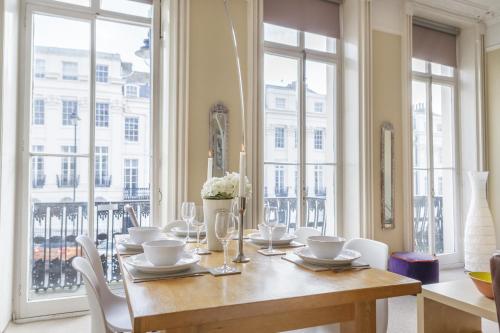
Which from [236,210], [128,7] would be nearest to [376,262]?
[236,210]

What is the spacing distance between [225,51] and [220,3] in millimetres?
413

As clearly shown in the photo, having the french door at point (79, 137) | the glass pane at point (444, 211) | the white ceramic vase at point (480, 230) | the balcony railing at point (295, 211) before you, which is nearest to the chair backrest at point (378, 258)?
the balcony railing at point (295, 211)

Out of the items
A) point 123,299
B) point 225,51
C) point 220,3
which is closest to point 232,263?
point 123,299

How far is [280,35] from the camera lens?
3.76 meters

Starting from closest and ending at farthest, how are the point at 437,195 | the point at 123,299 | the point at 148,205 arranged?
the point at 123,299 < the point at 148,205 < the point at 437,195

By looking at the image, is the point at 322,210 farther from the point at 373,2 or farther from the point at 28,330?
the point at 28,330

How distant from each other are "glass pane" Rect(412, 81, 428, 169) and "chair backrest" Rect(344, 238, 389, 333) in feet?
9.60

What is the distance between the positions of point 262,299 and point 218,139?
2193 millimetres

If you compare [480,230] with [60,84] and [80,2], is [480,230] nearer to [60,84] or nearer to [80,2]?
[60,84]

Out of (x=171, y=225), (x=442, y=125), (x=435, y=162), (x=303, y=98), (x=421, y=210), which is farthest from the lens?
(x=442, y=125)

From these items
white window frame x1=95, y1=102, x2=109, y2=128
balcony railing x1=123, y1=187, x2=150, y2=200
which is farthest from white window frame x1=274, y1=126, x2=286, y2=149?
white window frame x1=95, y1=102, x2=109, y2=128

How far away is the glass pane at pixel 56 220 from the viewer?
294 centimetres

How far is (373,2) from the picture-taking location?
12.9 ft

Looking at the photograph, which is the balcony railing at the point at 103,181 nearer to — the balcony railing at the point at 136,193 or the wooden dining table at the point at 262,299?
the balcony railing at the point at 136,193
